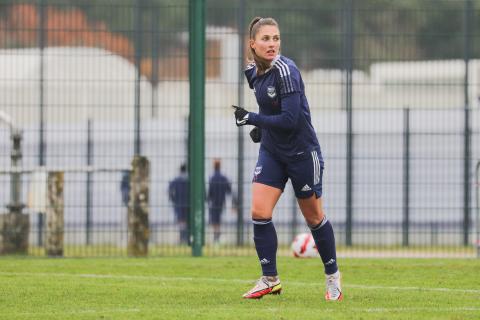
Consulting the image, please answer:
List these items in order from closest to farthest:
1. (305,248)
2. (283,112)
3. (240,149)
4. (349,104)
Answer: (283,112)
(305,248)
(349,104)
(240,149)

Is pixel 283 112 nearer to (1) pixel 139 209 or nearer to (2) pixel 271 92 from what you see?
(2) pixel 271 92

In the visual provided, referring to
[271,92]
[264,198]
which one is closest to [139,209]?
[264,198]

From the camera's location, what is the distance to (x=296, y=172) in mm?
9633

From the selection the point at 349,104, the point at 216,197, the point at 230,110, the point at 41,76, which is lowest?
the point at 216,197

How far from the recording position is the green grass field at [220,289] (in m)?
8.74

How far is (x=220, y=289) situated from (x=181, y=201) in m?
6.09

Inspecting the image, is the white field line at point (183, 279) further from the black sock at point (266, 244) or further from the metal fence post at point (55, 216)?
the metal fence post at point (55, 216)

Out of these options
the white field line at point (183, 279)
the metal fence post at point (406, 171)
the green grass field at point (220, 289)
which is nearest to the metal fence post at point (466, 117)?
the metal fence post at point (406, 171)

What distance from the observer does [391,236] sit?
18922 millimetres

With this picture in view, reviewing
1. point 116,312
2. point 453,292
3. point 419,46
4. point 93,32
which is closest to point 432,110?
Answer: point 419,46

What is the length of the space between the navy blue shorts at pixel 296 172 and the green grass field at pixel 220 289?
80 cm

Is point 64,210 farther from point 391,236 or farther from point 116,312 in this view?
point 116,312

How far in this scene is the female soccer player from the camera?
9438 millimetres

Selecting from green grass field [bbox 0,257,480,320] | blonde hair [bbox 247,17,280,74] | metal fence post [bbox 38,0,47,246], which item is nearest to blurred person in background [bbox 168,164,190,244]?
green grass field [bbox 0,257,480,320]
